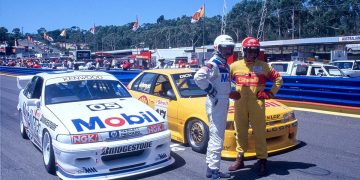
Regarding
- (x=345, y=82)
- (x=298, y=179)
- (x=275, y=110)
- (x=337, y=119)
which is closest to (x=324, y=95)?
(x=345, y=82)

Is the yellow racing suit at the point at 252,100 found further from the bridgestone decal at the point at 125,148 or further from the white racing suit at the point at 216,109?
the bridgestone decal at the point at 125,148

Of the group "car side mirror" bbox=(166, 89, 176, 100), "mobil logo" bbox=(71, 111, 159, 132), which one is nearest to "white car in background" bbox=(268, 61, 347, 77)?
"car side mirror" bbox=(166, 89, 176, 100)

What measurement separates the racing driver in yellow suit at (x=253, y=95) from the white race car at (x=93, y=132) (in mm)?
1080

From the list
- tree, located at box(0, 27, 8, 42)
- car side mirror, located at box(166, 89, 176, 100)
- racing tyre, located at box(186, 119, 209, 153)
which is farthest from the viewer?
tree, located at box(0, 27, 8, 42)

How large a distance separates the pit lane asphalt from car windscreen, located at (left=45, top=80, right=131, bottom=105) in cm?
108

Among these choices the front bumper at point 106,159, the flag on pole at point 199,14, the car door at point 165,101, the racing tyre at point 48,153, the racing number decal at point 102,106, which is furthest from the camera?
the flag on pole at point 199,14

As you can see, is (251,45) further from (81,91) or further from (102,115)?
(81,91)

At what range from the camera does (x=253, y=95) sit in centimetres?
487

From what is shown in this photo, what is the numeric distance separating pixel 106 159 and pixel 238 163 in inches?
71.4

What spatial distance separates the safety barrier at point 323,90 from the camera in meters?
9.70

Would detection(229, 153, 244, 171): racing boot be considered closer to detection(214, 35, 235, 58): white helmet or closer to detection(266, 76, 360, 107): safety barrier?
detection(214, 35, 235, 58): white helmet

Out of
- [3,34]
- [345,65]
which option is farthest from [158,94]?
[3,34]

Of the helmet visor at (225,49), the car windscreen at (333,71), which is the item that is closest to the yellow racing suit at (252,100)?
the helmet visor at (225,49)

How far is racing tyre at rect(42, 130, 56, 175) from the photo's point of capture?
16.7ft
